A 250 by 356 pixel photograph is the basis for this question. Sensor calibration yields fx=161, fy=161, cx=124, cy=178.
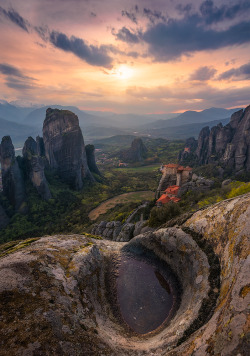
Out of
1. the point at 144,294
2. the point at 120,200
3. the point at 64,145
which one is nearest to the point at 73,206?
the point at 120,200

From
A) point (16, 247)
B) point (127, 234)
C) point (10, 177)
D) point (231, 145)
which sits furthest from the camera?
point (231, 145)

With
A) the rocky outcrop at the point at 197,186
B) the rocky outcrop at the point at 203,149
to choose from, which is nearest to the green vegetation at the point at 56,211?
the rocky outcrop at the point at 197,186

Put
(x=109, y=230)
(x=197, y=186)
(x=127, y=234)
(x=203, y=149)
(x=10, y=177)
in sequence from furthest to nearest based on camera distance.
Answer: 1. (x=203, y=149)
2. (x=10, y=177)
3. (x=197, y=186)
4. (x=109, y=230)
5. (x=127, y=234)

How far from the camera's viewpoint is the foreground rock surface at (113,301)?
18.3 ft

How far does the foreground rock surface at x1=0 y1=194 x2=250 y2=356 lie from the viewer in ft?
18.3

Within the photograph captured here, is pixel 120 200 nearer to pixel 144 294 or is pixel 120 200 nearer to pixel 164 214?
pixel 164 214

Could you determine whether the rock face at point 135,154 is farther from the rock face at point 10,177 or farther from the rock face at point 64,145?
the rock face at point 10,177

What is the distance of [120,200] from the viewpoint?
74.2 metres

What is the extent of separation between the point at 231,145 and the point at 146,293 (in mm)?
99734

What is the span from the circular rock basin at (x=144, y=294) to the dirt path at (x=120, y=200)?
45.6 m

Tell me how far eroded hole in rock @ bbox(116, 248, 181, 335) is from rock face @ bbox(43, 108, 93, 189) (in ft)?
252

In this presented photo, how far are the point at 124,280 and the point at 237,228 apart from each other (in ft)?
34.4

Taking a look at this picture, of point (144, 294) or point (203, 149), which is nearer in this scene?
point (144, 294)

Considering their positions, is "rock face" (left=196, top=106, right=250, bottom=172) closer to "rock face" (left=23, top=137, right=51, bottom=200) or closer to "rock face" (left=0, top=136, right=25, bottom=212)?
"rock face" (left=23, top=137, right=51, bottom=200)
